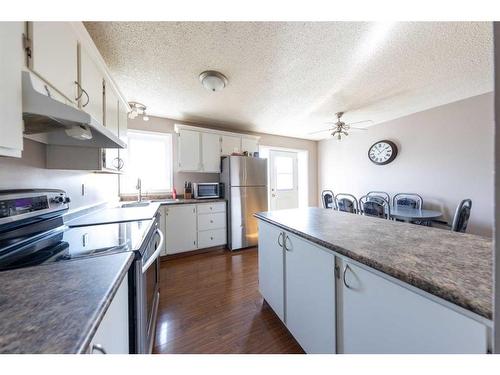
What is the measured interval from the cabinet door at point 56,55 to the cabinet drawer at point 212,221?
2.27m

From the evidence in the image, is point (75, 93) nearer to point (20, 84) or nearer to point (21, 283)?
point (20, 84)

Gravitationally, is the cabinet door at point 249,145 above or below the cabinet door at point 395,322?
above

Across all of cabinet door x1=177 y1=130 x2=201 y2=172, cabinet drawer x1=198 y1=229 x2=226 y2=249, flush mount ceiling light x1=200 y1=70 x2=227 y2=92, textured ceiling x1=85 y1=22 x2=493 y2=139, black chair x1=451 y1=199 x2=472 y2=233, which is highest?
textured ceiling x1=85 y1=22 x2=493 y2=139

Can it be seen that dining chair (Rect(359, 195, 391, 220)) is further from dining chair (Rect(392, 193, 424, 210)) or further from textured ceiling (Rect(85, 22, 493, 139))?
textured ceiling (Rect(85, 22, 493, 139))

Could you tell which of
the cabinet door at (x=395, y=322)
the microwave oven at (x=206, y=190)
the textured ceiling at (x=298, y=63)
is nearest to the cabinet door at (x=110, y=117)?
the textured ceiling at (x=298, y=63)

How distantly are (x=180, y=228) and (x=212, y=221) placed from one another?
1.72 feet

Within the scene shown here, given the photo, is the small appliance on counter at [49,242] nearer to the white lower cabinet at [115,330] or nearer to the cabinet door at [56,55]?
the white lower cabinet at [115,330]

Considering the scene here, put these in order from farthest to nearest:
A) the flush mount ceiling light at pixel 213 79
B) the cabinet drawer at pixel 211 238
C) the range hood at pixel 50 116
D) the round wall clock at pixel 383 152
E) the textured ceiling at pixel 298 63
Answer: the round wall clock at pixel 383 152 → the cabinet drawer at pixel 211 238 → the flush mount ceiling light at pixel 213 79 → the textured ceiling at pixel 298 63 → the range hood at pixel 50 116

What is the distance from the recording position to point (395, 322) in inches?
28.1

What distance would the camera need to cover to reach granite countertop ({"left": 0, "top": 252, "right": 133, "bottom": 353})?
1.28ft

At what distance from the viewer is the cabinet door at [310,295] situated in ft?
3.30

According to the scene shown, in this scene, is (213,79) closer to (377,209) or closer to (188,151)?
(188,151)

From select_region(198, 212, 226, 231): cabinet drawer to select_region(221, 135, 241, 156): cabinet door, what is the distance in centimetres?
116

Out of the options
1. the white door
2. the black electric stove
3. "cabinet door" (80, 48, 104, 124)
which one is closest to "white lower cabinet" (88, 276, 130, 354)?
the black electric stove
